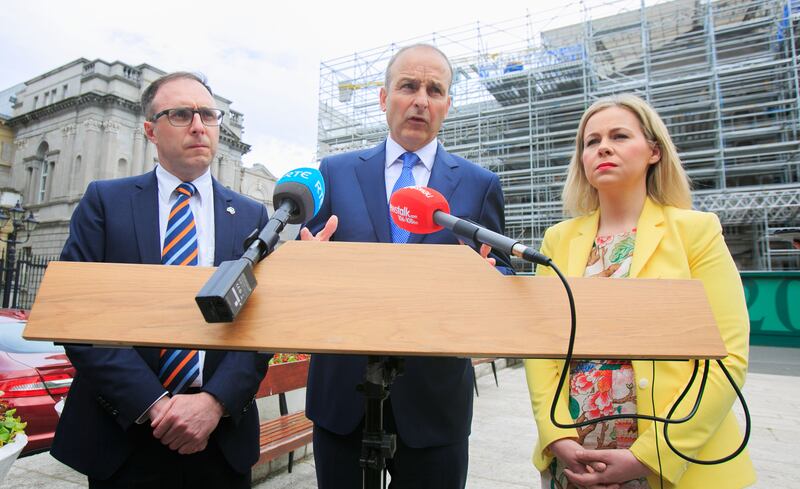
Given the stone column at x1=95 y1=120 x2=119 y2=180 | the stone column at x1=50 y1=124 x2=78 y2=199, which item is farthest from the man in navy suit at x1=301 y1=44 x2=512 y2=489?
the stone column at x1=50 y1=124 x2=78 y2=199

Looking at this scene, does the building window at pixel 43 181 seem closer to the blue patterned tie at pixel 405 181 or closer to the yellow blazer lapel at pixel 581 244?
the blue patterned tie at pixel 405 181

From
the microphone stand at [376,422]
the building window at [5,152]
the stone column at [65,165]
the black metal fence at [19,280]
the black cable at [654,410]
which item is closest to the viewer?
the microphone stand at [376,422]

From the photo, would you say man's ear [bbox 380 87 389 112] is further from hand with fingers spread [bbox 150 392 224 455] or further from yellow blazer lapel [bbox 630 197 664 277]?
hand with fingers spread [bbox 150 392 224 455]

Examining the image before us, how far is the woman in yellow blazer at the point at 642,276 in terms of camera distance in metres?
1.59

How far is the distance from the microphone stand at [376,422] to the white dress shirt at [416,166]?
0.99 metres

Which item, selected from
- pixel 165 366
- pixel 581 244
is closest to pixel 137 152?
pixel 165 366

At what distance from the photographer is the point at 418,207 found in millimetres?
1311

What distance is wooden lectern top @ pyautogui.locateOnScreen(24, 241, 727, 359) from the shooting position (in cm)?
91

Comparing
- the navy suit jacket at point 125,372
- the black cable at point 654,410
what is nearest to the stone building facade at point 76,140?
the navy suit jacket at point 125,372

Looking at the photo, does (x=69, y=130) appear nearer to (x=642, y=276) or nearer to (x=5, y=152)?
(x=5, y=152)

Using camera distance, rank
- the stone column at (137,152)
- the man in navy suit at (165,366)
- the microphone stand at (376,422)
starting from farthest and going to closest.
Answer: the stone column at (137,152), the man in navy suit at (165,366), the microphone stand at (376,422)

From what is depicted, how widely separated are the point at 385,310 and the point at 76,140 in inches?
1533

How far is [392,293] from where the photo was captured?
0.95m

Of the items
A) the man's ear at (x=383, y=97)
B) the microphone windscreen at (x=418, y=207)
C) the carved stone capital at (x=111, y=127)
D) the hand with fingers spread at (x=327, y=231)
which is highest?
the carved stone capital at (x=111, y=127)
